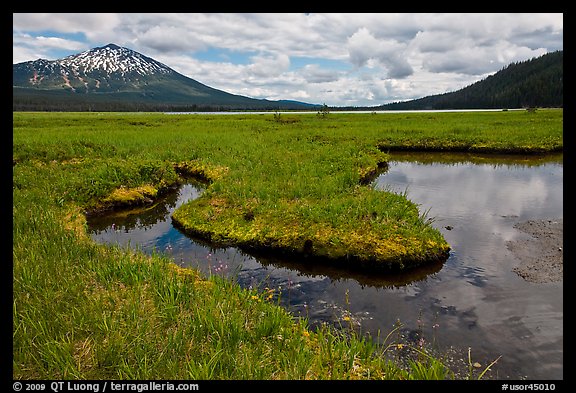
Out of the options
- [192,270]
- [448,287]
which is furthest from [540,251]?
[192,270]

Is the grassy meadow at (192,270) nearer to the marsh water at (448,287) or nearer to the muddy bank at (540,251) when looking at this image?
the marsh water at (448,287)

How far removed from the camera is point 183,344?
4.70m

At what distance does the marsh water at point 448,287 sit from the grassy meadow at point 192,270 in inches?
27.3

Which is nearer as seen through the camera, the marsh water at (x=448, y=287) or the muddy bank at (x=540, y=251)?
Result: the marsh water at (x=448, y=287)

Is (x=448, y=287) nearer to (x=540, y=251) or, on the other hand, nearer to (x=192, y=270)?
(x=540, y=251)

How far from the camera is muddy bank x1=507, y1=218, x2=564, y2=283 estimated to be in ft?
28.9

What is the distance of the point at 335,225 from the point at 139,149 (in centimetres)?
1960

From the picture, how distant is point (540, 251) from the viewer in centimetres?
1028

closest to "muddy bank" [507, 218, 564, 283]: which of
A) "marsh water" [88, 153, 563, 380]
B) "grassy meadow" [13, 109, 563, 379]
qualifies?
"marsh water" [88, 153, 563, 380]

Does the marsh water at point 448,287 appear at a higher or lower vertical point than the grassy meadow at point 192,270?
lower

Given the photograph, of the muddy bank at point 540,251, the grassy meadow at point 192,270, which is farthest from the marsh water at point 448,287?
the grassy meadow at point 192,270

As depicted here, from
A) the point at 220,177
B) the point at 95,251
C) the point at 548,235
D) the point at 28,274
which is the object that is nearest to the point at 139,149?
the point at 220,177

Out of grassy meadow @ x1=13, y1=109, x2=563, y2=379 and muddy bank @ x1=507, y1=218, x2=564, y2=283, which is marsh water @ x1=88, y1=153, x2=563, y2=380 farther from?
grassy meadow @ x1=13, y1=109, x2=563, y2=379

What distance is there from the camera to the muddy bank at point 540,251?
881cm
